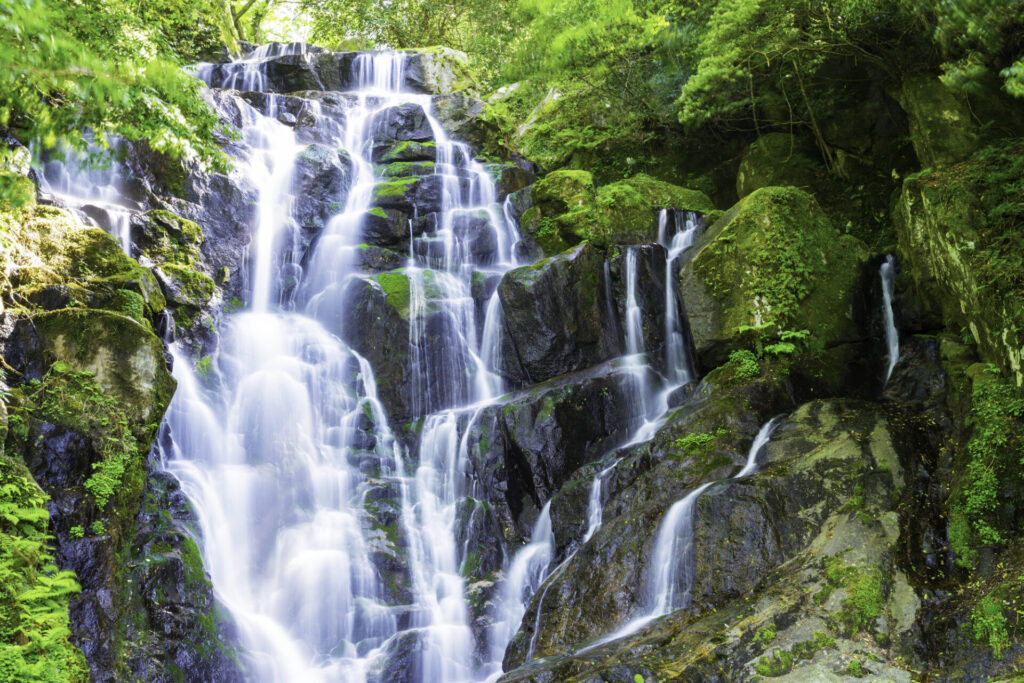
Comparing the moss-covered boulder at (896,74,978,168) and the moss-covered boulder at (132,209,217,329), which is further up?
the moss-covered boulder at (896,74,978,168)

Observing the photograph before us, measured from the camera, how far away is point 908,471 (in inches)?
269

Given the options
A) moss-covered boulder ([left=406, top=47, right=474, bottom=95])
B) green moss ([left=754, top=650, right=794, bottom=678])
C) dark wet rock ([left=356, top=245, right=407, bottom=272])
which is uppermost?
moss-covered boulder ([left=406, top=47, right=474, bottom=95])

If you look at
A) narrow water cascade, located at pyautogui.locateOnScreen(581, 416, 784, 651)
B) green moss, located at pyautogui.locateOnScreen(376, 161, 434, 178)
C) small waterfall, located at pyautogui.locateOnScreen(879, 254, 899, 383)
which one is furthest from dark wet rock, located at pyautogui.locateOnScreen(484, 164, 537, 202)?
narrow water cascade, located at pyautogui.locateOnScreen(581, 416, 784, 651)

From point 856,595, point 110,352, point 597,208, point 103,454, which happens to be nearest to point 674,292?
point 597,208

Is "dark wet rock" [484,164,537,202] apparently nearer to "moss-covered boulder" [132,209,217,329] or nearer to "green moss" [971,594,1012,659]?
"moss-covered boulder" [132,209,217,329]

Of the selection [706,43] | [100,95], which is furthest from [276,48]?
[100,95]

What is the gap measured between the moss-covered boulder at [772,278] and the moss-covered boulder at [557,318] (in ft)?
5.11

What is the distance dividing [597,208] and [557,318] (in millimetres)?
2809

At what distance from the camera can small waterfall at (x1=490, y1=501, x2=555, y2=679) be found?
331 inches

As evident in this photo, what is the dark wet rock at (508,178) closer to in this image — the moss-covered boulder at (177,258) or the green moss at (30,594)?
the moss-covered boulder at (177,258)

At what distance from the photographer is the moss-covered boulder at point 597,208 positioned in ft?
41.6

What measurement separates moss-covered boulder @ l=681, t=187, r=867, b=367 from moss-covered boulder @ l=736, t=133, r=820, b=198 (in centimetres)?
233

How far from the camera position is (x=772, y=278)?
10.0 meters

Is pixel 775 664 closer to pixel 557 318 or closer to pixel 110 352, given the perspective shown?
pixel 557 318
